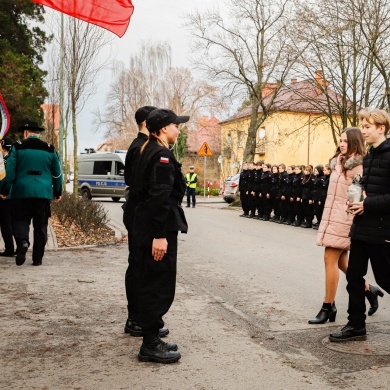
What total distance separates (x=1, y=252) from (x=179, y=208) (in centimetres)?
620

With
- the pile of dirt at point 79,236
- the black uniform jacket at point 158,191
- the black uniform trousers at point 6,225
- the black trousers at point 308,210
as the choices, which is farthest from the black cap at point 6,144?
the black trousers at point 308,210

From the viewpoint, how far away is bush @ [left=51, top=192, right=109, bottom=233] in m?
13.4

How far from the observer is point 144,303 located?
4.71 meters

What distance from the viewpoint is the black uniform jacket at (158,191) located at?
4559mm

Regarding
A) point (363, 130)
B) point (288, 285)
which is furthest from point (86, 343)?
point (288, 285)

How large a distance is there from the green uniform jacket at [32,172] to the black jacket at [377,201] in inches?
207

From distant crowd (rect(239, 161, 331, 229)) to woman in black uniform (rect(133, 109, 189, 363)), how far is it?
40.6 ft

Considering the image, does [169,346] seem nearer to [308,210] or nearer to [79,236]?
[79,236]

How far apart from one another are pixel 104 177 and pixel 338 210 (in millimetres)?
26404

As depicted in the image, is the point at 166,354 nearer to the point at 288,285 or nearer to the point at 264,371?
the point at 264,371

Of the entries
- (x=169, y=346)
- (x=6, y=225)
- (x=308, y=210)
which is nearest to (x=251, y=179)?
(x=308, y=210)

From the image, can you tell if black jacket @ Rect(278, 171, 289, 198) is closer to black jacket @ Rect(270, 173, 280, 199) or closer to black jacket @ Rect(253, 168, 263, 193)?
black jacket @ Rect(270, 173, 280, 199)

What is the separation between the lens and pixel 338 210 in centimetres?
580

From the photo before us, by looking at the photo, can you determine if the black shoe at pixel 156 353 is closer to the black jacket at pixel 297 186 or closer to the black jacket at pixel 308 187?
the black jacket at pixel 308 187
